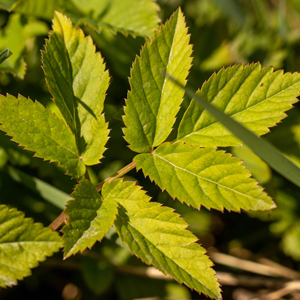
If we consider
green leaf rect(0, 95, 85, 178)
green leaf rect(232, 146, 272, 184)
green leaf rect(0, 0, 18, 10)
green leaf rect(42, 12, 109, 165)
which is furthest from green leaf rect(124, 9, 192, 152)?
green leaf rect(0, 0, 18, 10)

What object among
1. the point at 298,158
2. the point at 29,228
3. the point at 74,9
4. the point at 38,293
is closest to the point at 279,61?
the point at 298,158

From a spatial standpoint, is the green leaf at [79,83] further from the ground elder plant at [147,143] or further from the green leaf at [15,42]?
the green leaf at [15,42]

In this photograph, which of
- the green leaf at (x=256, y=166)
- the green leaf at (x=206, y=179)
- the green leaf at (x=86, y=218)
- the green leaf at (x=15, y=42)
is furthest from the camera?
the green leaf at (x=256, y=166)

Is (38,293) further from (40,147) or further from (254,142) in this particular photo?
(254,142)

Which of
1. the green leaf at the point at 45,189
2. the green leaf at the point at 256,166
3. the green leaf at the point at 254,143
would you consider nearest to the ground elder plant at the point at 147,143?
the green leaf at the point at 254,143

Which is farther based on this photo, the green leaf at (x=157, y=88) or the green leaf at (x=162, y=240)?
the green leaf at (x=157, y=88)

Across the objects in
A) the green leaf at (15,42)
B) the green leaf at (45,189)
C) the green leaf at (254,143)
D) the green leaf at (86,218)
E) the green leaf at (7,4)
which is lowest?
the green leaf at (45,189)

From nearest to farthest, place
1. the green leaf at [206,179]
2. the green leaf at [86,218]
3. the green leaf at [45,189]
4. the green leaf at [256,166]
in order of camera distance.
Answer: the green leaf at [86,218] → the green leaf at [206,179] → the green leaf at [45,189] → the green leaf at [256,166]
